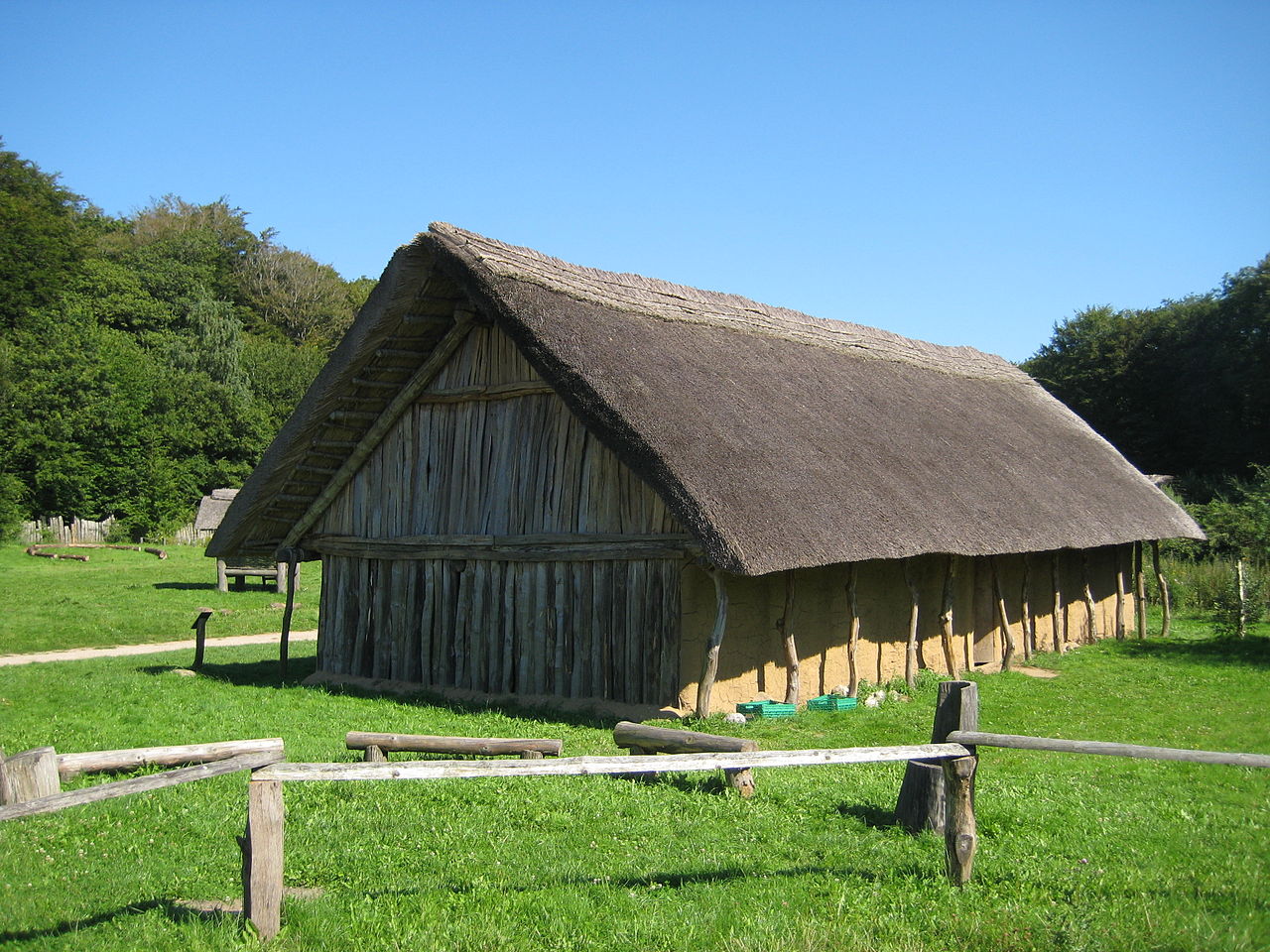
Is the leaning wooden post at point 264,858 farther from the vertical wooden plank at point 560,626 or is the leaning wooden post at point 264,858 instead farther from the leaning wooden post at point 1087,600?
the leaning wooden post at point 1087,600

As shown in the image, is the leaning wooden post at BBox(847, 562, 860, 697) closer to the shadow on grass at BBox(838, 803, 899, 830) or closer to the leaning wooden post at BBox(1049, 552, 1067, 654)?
the shadow on grass at BBox(838, 803, 899, 830)

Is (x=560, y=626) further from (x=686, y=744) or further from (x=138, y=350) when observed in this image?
(x=138, y=350)

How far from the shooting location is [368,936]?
4809 millimetres

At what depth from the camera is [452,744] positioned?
7945 mm

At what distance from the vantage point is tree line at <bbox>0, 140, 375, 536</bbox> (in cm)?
3853

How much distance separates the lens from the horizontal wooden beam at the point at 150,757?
21.7ft

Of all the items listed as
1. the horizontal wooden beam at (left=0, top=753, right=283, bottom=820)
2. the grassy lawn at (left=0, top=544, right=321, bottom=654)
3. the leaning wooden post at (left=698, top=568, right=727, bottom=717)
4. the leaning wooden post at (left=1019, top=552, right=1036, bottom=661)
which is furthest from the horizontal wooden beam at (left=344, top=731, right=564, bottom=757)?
the grassy lawn at (left=0, top=544, right=321, bottom=654)

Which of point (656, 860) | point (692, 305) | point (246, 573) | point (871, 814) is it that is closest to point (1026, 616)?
point (692, 305)

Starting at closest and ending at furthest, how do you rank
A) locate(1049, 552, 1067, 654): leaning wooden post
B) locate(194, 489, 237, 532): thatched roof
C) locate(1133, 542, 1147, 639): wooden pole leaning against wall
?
locate(1049, 552, 1067, 654): leaning wooden post < locate(1133, 542, 1147, 639): wooden pole leaning against wall < locate(194, 489, 237, 532): thatched roof

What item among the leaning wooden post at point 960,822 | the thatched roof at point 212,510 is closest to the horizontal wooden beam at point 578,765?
the leaning wooden post at point 960,822

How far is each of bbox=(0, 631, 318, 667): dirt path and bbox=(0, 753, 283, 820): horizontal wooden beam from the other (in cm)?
1215

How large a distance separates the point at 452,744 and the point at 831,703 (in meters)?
5.23

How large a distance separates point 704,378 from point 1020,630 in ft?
24.8

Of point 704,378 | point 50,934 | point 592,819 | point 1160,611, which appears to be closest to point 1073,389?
point 1160,611
